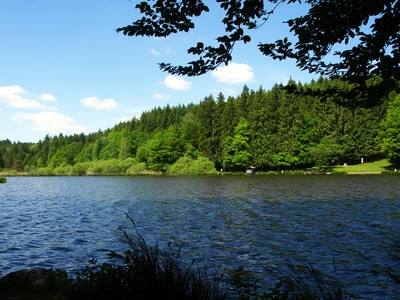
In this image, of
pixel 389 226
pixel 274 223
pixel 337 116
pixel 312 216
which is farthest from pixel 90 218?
pixel 337 116

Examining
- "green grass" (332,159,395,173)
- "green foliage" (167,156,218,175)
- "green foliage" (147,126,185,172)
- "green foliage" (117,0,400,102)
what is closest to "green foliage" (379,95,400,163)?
"green grass" (332,159,395,173)

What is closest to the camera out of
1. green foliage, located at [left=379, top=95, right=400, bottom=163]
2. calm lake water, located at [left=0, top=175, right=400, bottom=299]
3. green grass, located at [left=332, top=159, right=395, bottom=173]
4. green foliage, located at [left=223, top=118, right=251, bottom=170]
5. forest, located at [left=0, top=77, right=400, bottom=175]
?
calm lake water, located at [left=0, top=175, right=400, bottom=299]

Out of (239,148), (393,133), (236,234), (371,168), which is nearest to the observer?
(236,234)

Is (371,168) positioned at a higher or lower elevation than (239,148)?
lower

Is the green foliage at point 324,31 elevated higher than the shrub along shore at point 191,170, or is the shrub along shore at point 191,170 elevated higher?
the green foliage at point 324,31

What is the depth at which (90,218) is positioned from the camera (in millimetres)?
21812

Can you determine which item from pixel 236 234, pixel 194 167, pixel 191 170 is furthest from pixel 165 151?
pixel 236 234

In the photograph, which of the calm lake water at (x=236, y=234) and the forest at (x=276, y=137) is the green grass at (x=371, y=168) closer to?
the forest at (x=276, y=137)

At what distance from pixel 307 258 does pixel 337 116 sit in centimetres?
8094

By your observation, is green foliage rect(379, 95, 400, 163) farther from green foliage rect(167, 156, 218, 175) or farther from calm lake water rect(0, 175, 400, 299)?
calm lake water rect(0, 175, 400, 299)

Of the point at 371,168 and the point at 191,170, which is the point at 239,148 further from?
the point at 371,168

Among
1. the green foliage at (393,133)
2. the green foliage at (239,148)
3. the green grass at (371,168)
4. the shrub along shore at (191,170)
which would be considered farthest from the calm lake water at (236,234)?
the green foliage at (239,148)

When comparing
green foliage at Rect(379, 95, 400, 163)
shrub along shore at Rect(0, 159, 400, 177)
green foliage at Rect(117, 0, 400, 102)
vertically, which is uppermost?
green foliage at Rect(379, 95, 400, 163)

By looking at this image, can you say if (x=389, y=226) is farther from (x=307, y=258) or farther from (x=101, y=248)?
(x=101, y=248)
